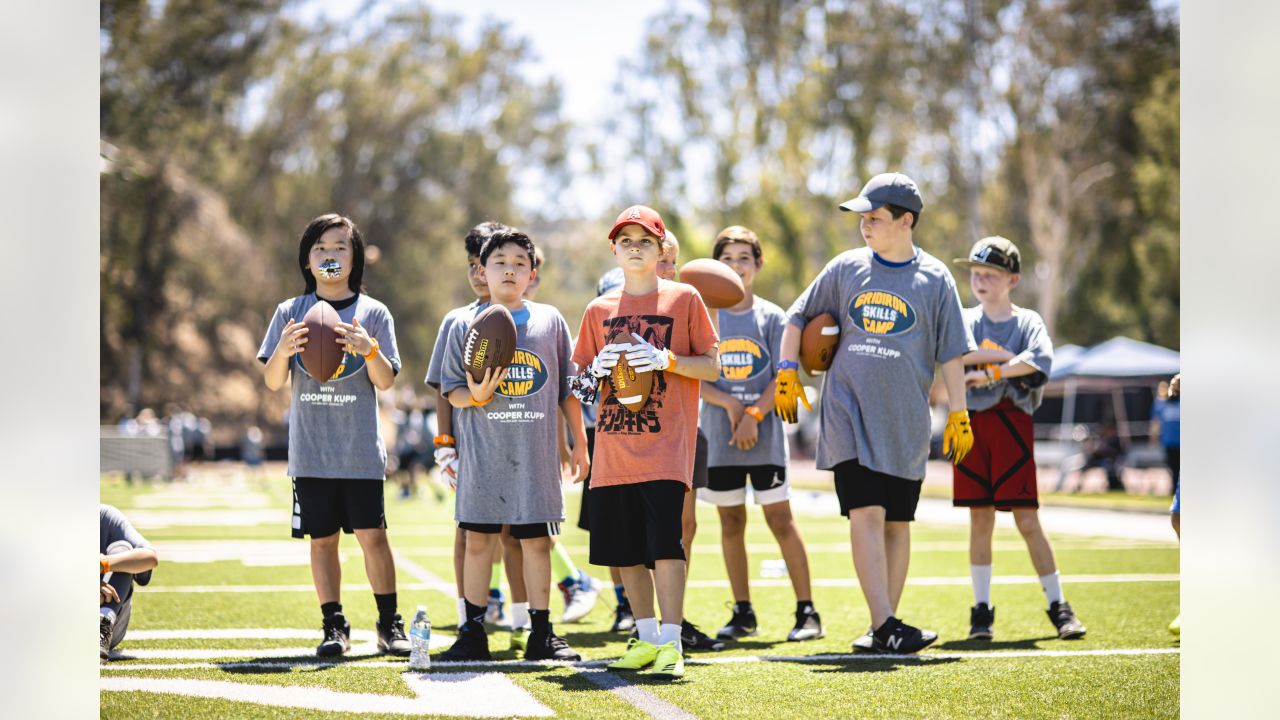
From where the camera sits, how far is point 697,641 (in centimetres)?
666

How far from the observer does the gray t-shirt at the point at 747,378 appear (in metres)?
7.30

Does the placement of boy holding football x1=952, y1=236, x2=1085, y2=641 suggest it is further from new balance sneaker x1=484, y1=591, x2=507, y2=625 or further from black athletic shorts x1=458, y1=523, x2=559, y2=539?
new balance sneaker x1=484, y1=591, x2=507, y2=625

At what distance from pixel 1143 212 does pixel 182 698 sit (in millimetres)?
36302

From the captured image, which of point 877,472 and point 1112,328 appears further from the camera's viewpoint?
point 1112,328

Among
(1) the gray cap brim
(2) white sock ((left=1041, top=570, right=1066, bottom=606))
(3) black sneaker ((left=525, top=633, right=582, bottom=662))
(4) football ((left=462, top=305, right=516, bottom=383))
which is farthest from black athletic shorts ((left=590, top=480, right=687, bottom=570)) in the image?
(2) white sock ((left=1041, top=570, right=1066, bottom=606))

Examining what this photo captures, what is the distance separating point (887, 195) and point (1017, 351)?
152 centimetres

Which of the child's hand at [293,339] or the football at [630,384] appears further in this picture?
the child's hand at [293,339]

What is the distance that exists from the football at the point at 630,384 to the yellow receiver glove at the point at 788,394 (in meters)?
0.81

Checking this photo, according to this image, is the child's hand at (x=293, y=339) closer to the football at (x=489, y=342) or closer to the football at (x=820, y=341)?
the football at (x=489, y=342)

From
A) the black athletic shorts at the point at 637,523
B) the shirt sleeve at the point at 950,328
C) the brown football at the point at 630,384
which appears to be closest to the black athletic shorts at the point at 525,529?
the black athletic shorts at the point at 637,523

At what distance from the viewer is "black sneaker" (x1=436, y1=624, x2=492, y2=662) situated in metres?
5.98
